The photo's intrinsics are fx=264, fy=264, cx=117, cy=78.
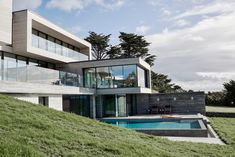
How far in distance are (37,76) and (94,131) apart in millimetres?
10030

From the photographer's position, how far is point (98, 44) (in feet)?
159

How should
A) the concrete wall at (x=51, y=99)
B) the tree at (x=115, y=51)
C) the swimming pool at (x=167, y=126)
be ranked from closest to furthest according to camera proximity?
the swimming pool at (x=167, y=126) → the concrete wall at (x=51, y=99) → the tree at (x=115, y=51)

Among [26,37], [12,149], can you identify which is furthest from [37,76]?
[12,149]

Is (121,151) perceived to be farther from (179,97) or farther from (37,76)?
(179,97)

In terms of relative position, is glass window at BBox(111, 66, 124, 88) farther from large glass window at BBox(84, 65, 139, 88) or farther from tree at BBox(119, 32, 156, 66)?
tree at BBox(119, 32, 156, 66)

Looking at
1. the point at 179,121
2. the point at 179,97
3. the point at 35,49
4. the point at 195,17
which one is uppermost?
the point at 195,17

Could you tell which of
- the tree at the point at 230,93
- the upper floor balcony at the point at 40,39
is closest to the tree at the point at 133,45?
the tree at the point at 230,93

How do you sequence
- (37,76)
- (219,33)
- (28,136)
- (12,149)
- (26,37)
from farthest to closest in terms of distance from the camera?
(219,33)
(26,37)
(37,76)
(28,136)
(12,149)

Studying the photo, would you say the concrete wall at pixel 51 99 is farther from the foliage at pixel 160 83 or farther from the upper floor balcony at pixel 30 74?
the foliage at pixel 160 83

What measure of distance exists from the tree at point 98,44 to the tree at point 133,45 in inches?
126

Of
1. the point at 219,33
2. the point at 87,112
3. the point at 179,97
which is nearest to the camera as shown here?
the point at 219,33

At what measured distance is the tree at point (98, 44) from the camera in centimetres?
Result: 4812

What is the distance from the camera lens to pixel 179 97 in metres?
28.4

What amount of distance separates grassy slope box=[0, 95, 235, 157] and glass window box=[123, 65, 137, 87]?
597 inches
